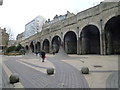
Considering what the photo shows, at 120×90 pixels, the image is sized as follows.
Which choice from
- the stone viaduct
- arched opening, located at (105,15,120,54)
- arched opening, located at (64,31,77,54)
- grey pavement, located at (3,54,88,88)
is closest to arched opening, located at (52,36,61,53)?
the stone viaduct

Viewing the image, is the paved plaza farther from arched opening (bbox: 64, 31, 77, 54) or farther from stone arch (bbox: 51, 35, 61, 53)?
stone arch (bbox: 51, 35, 61, 53)

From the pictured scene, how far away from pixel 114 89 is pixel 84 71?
3140 mm

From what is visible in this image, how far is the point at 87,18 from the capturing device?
1195 inches

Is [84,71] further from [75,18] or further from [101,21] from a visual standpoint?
[75,18]

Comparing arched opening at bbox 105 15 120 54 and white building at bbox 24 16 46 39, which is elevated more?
white building at bbox 24 16 46 39

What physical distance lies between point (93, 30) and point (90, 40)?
3.01 m

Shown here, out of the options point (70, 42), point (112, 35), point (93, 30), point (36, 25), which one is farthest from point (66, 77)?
point (36, 25)

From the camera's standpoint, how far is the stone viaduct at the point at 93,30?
85.5 feet

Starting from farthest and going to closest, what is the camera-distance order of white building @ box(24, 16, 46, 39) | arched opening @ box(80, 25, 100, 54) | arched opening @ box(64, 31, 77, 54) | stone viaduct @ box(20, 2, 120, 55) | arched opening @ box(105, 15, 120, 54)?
white building @ box(24, 16, 46, 39) → arched opening @ box(64, 31, 77, 54) → arched opening @ box(80, 25, 100, 54) → arched opening @ box(105, 15, 120, 54) → stone viaduct @ box(20, 2, 120, 55)

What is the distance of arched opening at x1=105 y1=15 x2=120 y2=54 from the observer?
26.6 m

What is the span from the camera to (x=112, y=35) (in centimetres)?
2961

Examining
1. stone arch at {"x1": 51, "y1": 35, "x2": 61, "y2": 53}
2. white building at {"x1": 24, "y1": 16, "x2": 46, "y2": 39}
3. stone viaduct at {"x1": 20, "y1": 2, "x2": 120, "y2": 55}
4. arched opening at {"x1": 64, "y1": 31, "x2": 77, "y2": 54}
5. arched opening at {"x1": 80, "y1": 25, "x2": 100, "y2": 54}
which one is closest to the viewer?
stone viaduct at {"x1": 20, "y1": 2, "x2": 120, "y2": 55}

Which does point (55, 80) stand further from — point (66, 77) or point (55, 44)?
point (55, 44)

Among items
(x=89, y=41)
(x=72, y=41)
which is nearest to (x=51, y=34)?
(x=72, y=41)
